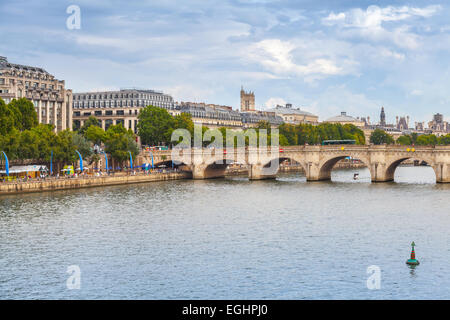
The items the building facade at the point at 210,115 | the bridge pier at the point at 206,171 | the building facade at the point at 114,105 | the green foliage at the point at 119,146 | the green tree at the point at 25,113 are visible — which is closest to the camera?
the green tree at the point at 25,113

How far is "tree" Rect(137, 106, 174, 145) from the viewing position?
128 m

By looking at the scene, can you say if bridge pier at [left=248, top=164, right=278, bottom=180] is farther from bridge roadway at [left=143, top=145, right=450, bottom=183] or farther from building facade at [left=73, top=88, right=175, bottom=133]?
building facade at [left=73, top=88, right=175, bottom=133]

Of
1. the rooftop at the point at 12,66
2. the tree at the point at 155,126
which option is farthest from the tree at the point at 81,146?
the rooftop at the point at 12,66

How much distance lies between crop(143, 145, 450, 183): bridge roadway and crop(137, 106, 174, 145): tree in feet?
Answer: 49.5

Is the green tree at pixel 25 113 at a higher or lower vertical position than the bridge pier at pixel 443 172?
higher

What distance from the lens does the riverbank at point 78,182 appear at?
75.1m

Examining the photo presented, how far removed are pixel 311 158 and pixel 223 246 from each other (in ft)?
190

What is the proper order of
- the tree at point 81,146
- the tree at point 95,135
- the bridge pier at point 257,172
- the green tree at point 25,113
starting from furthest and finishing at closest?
the tree at point 95,135 < the bridge pier at point 257,172 < the green tree at point 25,113 < the tree at point 81,146

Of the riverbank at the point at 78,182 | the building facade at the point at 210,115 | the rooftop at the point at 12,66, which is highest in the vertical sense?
the rooftop at the point at 12,66

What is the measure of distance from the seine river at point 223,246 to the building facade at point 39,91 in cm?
4908

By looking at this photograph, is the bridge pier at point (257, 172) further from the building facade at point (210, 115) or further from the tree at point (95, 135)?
the building facade at point (210, 115)

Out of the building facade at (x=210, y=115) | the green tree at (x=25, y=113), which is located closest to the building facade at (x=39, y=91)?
the green tree at (x=25, y=113)

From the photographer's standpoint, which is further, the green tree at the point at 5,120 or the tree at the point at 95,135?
the tree at the point at 95,135

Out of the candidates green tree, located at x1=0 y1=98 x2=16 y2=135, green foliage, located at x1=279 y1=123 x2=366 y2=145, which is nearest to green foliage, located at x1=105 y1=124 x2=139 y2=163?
green tree, located at x1=0 y1=98 x2=16 y2=135
